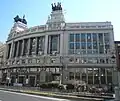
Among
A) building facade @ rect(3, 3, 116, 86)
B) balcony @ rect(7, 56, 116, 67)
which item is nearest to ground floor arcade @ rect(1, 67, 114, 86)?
building facade @ rect(3, 3, 116, 86)

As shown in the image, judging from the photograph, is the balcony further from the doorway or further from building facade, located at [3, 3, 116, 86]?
the doorway

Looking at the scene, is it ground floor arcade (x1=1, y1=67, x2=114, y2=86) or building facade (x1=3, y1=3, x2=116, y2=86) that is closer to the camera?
ground floor arcade (x1=1, y1=67, x2=114, y2=86)

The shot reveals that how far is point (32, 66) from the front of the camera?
219 ft

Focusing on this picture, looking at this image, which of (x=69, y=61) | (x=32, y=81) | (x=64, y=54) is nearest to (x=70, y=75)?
(x=69, y=61)

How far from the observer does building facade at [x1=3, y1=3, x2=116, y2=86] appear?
5972cm

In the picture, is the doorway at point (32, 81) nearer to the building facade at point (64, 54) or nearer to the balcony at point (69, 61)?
the building facade at point (64, 54)

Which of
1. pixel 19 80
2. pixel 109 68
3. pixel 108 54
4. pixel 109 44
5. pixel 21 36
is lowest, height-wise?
pixel 19 80

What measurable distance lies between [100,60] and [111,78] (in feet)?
26.7

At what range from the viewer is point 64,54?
64562 mm

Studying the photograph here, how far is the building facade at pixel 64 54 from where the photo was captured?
59719 millimetres

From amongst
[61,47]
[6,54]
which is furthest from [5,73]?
[61,47]

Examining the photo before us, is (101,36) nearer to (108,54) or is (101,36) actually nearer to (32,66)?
(108,54)

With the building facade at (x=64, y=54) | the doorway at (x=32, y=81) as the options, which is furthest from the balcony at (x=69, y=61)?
the doorway at (x=32, y=81)

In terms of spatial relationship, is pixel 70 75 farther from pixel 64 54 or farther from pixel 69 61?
pixel 64 54
